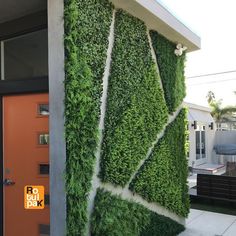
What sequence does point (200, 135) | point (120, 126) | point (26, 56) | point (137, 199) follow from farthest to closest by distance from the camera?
point (200, 135) → point (137, 199) → point (26, 56) → point (120, 126)

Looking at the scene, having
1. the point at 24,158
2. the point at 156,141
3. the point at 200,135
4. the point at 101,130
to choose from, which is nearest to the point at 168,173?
the point at 156,141

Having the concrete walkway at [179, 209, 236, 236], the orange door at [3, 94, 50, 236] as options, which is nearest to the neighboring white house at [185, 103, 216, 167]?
the concrete walkway at [179, 209, 236, 236]

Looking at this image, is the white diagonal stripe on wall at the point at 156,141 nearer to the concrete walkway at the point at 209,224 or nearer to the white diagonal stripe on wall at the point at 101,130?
the white diagonal stripe on wall at the point at 101,130

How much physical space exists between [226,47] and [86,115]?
85.8 ft

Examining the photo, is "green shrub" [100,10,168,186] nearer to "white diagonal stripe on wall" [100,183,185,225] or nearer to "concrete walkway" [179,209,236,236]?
"white diagonal stripe on wall" [100,183,185,225]

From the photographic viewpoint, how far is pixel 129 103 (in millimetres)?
4758

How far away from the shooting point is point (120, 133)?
14.9 feet

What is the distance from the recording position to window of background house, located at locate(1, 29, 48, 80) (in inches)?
183

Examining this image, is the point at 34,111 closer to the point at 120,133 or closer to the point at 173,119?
the point at 120,133

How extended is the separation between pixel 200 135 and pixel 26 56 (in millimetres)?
16643

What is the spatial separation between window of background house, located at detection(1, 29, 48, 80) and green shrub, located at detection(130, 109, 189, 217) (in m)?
2.06

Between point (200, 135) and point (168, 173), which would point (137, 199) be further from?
point (200, 135)

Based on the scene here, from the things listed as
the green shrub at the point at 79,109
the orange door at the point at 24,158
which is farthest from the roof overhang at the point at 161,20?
the orange door at the point at 24,158

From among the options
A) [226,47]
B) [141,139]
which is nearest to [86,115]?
[141,139]
